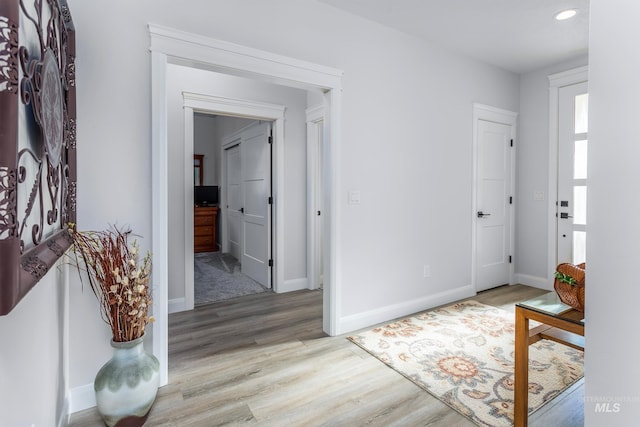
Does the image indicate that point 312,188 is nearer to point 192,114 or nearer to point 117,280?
point 192,114

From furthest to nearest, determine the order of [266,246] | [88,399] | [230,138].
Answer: [230,138]
[266,246]
[88,399]

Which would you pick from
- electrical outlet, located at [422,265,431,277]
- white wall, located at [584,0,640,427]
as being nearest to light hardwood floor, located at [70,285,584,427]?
white wall, located at [584,0,640,427]

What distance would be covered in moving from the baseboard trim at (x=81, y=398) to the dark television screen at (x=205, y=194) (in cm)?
526

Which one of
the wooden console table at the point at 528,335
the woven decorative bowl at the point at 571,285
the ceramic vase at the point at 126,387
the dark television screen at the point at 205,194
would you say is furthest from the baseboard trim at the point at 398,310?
the dark television screen at the point at 205,194

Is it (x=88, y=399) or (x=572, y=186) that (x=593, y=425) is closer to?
(x=88, y=399)

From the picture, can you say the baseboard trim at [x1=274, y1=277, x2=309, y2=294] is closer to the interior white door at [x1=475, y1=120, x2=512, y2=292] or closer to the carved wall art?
the interior white door at [x1=475, y1=120, x2=512, y2=292]

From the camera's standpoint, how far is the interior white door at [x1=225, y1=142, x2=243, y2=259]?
522 cm

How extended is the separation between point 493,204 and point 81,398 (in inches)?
170

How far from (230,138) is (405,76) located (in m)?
3.35

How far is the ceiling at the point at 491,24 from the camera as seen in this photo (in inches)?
104

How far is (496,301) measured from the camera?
3613 mm

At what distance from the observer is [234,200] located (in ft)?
18.4

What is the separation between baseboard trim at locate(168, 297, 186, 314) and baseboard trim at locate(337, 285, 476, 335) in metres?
1.70

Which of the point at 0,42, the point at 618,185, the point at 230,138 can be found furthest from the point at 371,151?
the point at 230,138
